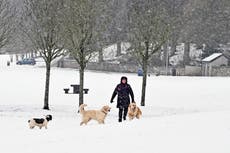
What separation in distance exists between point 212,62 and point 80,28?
3460cm

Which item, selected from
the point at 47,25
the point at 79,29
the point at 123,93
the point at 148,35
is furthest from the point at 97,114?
the point at 148,35

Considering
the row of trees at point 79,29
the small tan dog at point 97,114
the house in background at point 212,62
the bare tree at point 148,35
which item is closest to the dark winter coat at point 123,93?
the small tan dog at point 97,114

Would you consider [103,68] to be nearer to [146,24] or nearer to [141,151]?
[146,24]

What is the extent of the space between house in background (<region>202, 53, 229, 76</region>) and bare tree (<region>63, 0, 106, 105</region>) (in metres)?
32.4

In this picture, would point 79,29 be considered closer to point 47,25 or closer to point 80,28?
point 80,28

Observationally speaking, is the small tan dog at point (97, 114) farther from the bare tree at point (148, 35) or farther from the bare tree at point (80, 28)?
the bare tree at point (148, 35)

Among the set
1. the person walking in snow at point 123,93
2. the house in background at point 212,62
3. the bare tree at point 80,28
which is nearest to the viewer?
the person walking in snow at point 123,93

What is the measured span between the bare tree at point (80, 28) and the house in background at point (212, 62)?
3243 cm

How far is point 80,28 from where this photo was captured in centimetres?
2108

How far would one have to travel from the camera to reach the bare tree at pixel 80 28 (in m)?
21.1

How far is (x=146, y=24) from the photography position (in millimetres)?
24094

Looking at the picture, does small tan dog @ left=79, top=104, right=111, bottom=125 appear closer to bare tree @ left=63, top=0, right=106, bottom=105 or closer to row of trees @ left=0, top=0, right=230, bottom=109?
bare tree @ left=63, top=0, right=106, bottom=105

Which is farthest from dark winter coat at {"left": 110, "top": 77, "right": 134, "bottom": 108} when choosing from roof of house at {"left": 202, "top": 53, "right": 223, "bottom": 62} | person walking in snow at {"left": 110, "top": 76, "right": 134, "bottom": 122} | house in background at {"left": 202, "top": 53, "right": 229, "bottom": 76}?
roof of house at {"left": 202, "top": 53, "right": 223, "bottom": 62}

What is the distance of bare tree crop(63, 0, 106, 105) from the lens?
69.1ft
